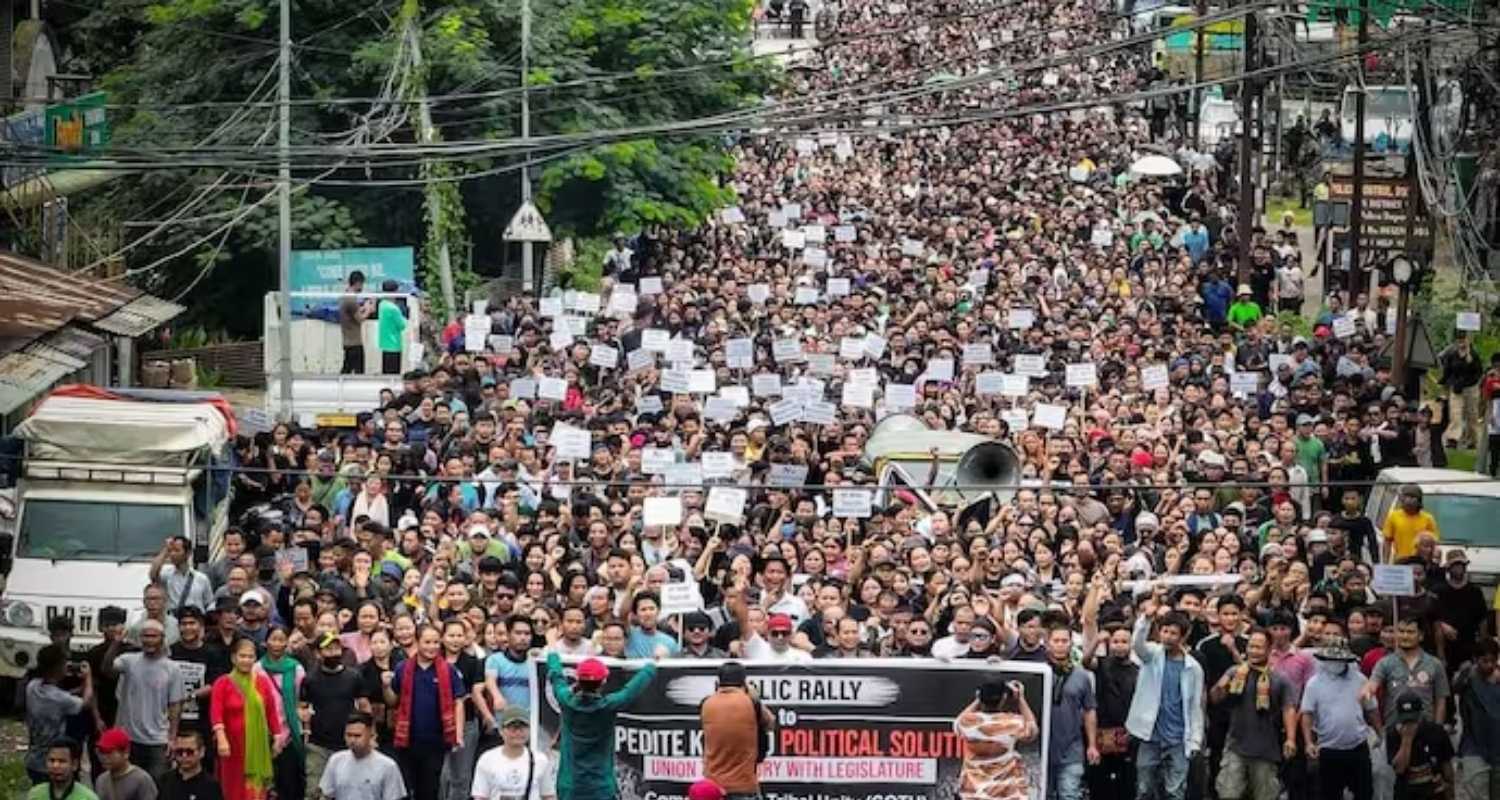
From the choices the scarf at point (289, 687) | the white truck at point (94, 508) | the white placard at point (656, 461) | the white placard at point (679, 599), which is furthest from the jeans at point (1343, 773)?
the white placard at point (656, 461)

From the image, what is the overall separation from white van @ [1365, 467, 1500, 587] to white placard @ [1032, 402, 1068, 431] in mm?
3531

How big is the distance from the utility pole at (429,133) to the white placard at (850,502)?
18.0 m

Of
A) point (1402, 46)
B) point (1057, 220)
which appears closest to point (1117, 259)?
point (1057, 220)

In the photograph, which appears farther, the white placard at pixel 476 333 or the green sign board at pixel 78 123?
the green sign board at pixel 78 123

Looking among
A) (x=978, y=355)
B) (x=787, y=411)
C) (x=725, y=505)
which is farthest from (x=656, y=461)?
(x=978, y=355)

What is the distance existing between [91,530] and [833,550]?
5145mm

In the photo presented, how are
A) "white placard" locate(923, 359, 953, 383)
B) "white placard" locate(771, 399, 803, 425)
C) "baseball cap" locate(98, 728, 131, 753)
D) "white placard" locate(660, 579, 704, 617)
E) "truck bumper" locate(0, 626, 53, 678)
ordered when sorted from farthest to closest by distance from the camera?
"white placard" locate(923, 359, 953, 383) → "white placard" locate(771, 399, 803, 425) → "truck bumper" locate(0, 626, 53, 678) → "white placard" locate(660, 579, 704, 617) → "baseball cap" locate(98, 728, 131, 753)

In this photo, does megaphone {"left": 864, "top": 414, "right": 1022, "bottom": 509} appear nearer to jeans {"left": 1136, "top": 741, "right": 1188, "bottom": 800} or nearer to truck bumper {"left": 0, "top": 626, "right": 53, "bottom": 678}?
jeans {"left": 1136, "top": 741, "right": 1188, "bottom": 800}

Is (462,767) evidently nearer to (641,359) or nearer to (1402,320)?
(641,359)

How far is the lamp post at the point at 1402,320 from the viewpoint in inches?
1469

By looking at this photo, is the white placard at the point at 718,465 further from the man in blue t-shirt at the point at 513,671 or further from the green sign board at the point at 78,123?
the green sign board at the point at 78,123

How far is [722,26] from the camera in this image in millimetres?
52219

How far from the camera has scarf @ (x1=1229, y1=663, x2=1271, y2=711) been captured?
2212cm

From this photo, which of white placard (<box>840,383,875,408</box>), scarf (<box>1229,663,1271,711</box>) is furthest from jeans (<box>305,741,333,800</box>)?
white placard (<box>840,383,875,408</box>)
